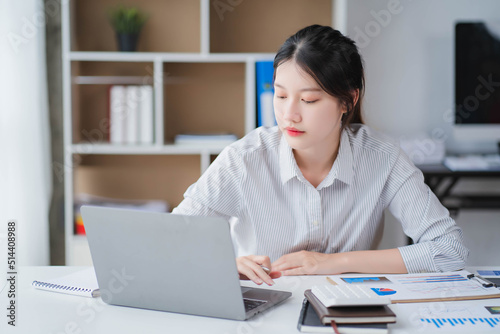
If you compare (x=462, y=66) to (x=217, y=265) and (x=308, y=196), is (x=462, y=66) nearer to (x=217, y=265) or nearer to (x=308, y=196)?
(x=308, y=196)

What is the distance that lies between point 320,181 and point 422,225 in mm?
285

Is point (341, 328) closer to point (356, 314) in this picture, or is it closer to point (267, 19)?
point (356, 314)

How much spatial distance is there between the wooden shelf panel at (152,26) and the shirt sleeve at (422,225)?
1.58m

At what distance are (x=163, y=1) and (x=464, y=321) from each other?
88.4 inches

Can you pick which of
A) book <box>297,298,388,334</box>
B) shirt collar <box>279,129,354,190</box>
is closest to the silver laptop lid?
book <box>297,298,388,334</box>

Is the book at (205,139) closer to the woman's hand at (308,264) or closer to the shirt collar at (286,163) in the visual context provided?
the shirt collar at (286,163)

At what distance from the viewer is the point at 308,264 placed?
4.29ft

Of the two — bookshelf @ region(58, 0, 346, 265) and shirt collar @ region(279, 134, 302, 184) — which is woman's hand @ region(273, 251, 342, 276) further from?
bookshelf @ region(58, 0, 346, 265)

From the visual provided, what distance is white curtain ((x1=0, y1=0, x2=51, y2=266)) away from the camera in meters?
2.15

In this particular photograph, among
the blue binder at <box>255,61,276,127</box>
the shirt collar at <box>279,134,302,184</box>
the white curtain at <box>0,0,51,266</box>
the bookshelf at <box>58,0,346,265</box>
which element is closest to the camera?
the shirt collar at <box>279,134,302,184</box>

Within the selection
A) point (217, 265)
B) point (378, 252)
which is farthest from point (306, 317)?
point (378, 252)

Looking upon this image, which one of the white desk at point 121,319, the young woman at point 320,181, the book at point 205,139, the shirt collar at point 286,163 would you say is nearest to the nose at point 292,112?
the young woman at point 320,181

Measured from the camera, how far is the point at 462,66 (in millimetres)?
2738

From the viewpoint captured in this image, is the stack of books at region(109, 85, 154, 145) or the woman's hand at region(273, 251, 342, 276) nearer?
the woman's hand at region(273, 251, 342, 276)
